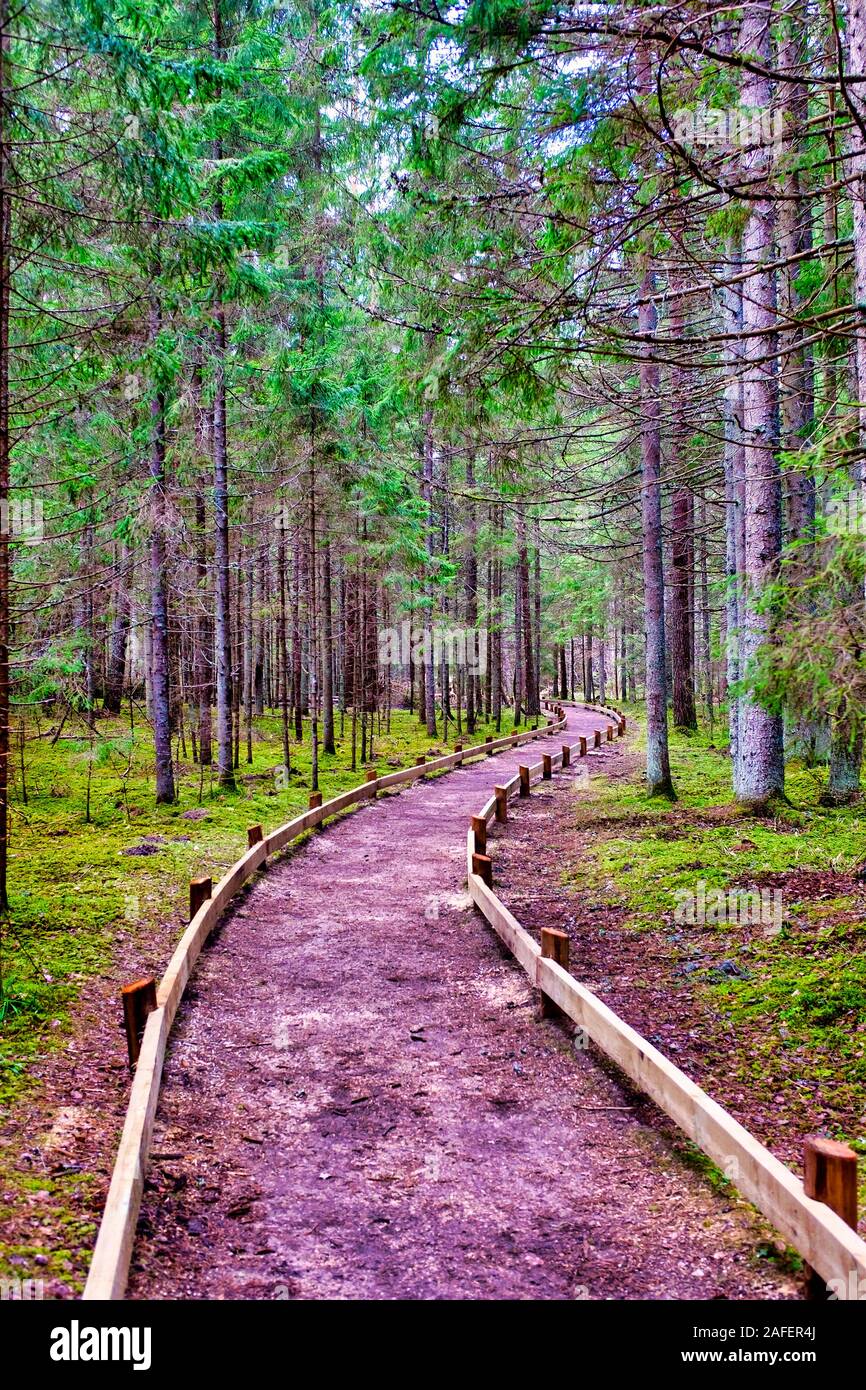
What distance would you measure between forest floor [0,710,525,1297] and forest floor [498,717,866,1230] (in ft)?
11.3

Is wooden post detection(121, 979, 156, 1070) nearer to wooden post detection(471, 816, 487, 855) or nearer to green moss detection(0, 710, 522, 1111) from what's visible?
green moss detection(0, 710, 522, 1111)

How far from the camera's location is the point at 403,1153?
15.4ft

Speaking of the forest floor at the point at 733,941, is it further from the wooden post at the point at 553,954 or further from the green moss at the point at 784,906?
the wooden post at the point at 553,954

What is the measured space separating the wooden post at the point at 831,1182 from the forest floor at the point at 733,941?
816 mm

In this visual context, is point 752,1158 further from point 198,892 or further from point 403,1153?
point 198,892

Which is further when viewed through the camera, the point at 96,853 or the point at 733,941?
the point at 96,853

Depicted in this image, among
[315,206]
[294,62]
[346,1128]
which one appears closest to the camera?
[346,1128]

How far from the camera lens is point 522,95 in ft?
28.7

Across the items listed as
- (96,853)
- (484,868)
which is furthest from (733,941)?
(96,853)

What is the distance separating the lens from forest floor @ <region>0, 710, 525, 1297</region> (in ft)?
13.2

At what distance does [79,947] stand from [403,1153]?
13.9ft
